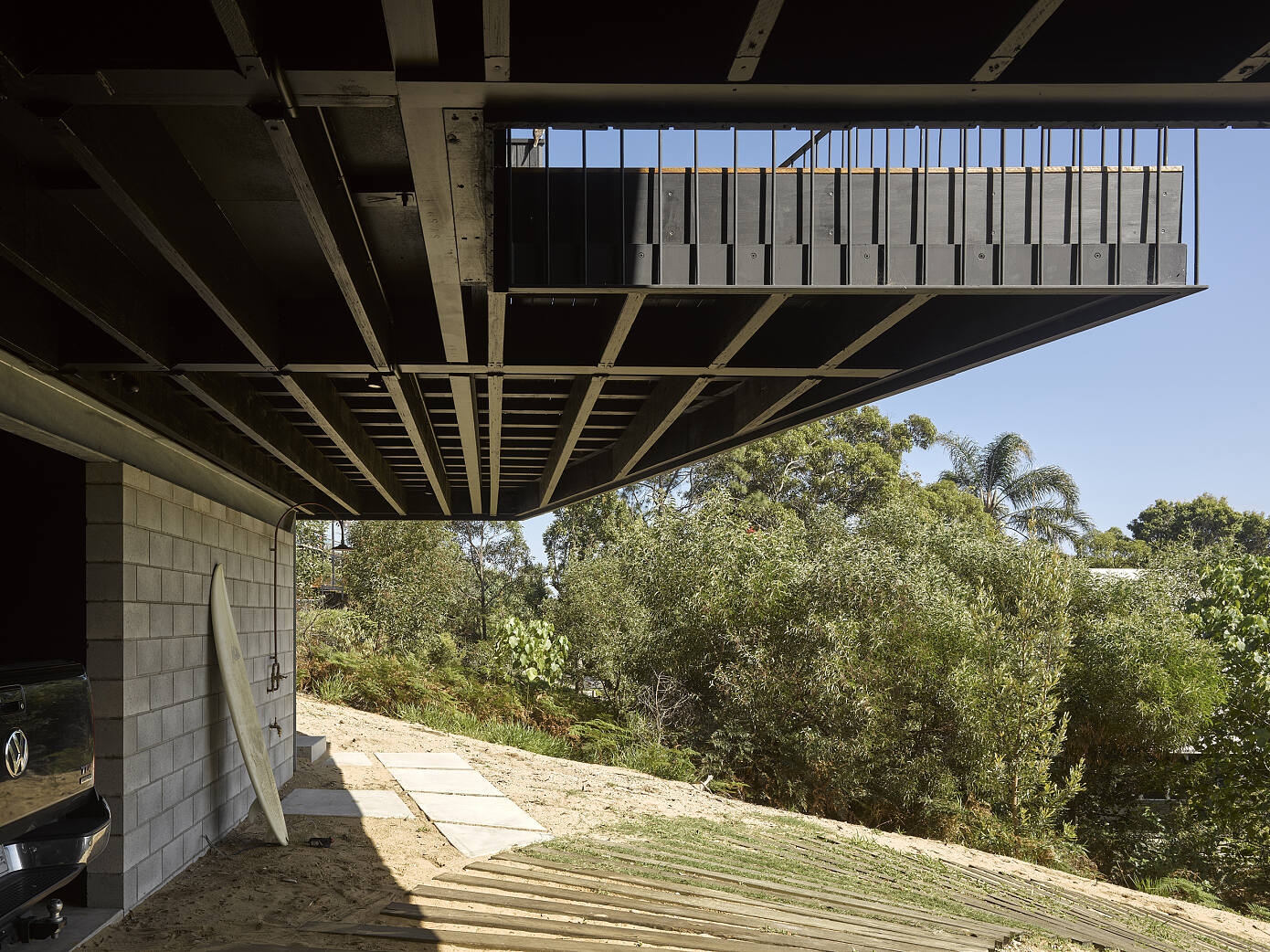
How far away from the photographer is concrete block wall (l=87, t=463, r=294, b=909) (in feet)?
16.3

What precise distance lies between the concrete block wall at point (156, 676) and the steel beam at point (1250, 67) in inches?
206

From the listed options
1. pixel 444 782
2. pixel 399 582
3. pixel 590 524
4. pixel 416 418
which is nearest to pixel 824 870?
pixel 444 782

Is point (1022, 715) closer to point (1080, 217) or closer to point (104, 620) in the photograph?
point (1080, 217)

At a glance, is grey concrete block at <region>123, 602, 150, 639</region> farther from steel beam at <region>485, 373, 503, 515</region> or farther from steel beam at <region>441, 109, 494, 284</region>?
steel beam at <region>441, 109, 494, 284</region>

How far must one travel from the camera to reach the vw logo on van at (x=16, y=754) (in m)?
2.58

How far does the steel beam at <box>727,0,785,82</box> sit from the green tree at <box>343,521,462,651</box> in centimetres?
1802

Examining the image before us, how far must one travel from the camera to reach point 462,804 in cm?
845

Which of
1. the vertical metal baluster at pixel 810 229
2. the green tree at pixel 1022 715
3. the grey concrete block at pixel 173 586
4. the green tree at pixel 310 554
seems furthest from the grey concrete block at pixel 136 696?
the green tree at pixel 310 554

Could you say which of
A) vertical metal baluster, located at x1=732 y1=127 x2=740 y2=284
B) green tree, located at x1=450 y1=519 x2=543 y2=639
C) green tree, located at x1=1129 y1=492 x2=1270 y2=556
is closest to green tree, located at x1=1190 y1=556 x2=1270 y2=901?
vertical metal baluster, located at x1=732 y1=127 x2=740 y2=284

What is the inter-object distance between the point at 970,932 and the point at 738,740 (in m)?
7.80

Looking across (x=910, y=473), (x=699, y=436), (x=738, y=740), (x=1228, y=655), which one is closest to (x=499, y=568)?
(x=910, y=473)

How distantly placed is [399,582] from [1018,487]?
22.8 meters

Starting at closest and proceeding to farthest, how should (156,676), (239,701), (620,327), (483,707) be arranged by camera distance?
(620,327), (156,676), (239,701), (483,707)

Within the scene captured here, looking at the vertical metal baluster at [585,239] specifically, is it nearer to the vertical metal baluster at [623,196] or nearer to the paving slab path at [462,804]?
the vertical metal baluster at [623,196]
